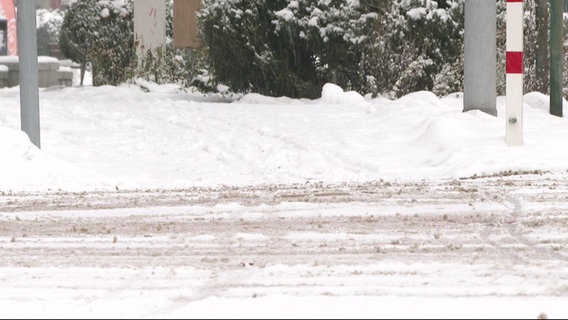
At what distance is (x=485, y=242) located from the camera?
627cm

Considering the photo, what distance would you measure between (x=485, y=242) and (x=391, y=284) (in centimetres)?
121

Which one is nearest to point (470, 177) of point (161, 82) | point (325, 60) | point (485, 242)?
point (485, 242)

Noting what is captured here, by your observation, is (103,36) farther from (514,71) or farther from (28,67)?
(514,71)

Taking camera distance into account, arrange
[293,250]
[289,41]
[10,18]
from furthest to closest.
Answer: [10,18]
[289,41]
[293,250]

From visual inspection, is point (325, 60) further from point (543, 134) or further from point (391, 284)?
point (391, 284)

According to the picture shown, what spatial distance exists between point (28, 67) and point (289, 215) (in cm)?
367

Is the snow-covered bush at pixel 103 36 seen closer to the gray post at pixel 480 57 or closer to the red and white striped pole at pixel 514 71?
the gray post at pixel 480 57

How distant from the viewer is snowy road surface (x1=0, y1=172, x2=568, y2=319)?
4844 mm

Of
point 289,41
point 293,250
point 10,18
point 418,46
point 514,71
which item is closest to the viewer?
point 293,250

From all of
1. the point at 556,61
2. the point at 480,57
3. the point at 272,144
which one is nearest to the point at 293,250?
the point at 272,144

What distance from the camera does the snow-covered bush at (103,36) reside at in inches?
896

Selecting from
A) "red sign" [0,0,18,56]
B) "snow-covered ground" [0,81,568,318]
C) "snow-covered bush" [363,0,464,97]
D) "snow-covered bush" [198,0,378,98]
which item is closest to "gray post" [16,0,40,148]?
"snow-covered ground" [0,81,568,318]

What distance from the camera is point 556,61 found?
12.7m

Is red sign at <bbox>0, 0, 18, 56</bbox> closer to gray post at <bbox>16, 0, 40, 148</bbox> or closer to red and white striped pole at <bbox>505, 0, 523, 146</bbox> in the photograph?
gray post at <bbox>16, 0, 40, 148</bbox>
